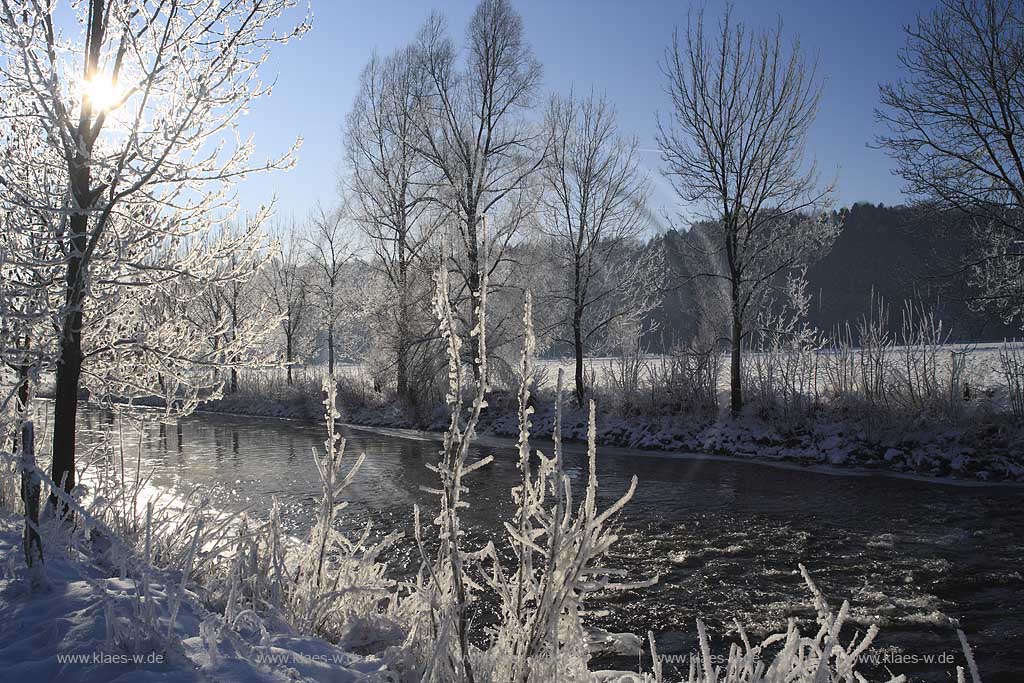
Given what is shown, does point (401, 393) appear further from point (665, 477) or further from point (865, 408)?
point (865, 408)

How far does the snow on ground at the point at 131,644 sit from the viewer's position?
93.4 inches

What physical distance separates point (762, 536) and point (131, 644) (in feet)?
23.7

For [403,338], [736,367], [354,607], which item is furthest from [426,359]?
[354,607]

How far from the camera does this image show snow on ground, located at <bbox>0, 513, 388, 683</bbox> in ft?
7.79

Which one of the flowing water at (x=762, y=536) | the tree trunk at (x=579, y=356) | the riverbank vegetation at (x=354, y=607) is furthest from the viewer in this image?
the tree trunk at (x=579, y=356)

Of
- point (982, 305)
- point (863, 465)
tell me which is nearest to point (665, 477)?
point (863, 465)

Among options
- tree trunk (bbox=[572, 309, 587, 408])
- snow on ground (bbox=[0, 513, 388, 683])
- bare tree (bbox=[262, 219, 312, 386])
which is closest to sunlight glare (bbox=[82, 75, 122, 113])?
snow on ground (bbox=[0, 513, 388, 683])

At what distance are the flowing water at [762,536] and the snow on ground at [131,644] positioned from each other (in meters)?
1.14

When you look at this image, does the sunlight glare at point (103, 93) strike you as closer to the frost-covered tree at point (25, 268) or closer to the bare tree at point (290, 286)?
the frost-covered tree at point (25, 268)

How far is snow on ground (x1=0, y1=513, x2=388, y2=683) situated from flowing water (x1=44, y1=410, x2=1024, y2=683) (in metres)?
1.14

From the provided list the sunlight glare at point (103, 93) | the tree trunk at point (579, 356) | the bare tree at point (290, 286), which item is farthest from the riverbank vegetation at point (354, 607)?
the bare tree at point (290, 286)

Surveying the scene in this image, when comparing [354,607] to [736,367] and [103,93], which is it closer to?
[103,93]

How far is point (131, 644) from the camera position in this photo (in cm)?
246

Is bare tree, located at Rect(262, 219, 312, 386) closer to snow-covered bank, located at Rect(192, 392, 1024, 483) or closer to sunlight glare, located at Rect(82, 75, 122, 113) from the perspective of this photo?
snow-covered bank, located at Rect(192, 392, 1024, 483)
